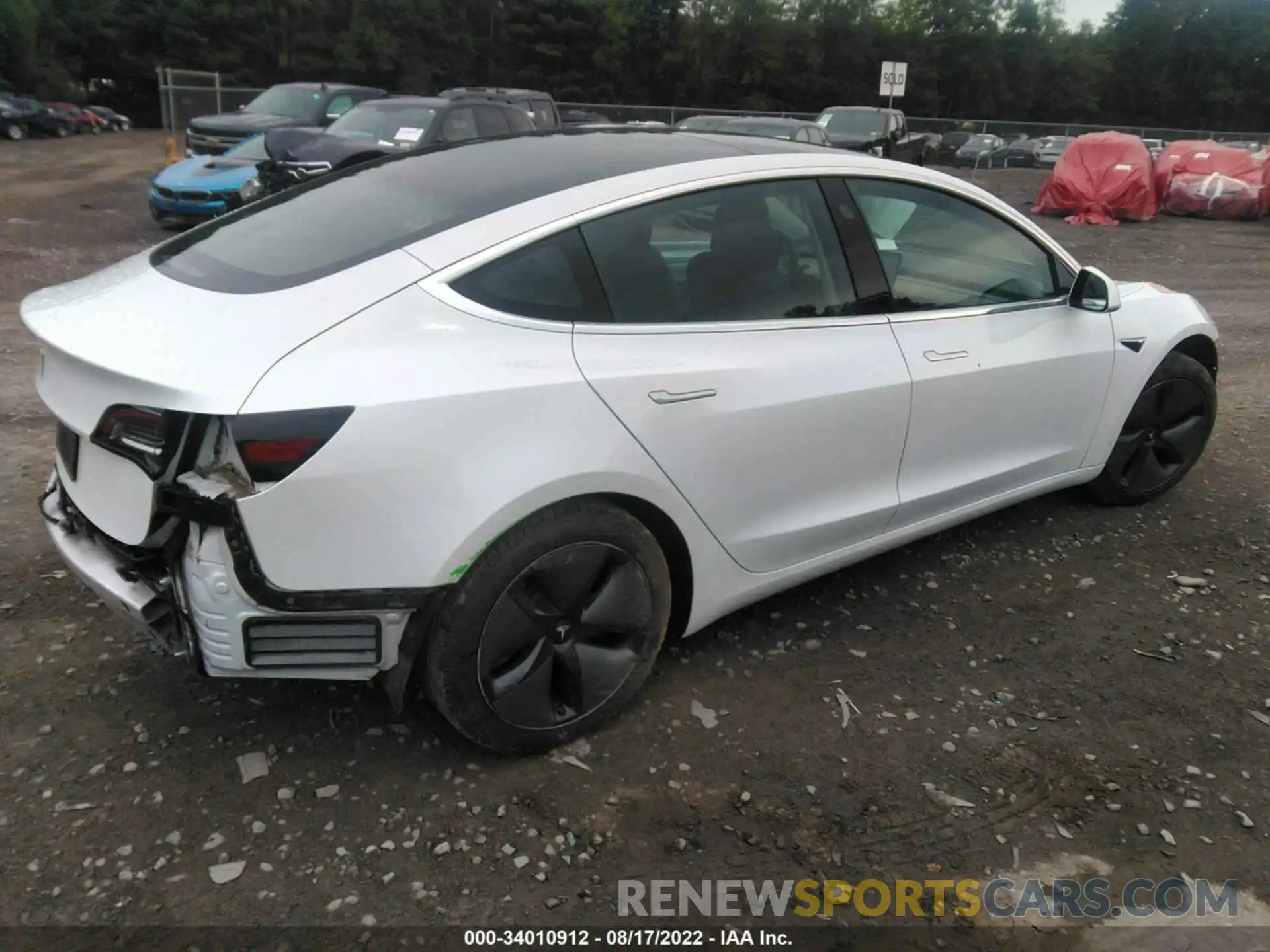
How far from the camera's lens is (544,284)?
2.68 m

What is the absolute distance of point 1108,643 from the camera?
3.61 m

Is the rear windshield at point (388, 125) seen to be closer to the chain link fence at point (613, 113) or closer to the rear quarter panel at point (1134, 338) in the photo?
the chain link fence at point (613, 113)

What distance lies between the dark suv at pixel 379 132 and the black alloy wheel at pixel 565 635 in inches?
337

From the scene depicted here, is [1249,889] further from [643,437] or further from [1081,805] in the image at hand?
[643,437]

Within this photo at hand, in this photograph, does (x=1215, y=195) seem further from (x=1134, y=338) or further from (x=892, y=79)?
(x=1134, y=338)

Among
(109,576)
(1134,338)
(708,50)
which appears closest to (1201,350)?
(1134,338)

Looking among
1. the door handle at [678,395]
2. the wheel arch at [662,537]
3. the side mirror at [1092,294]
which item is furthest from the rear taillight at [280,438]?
the side mirror at [1092,294]

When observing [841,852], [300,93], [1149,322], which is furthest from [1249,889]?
[300,93]

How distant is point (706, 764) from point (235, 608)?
1.37 metres

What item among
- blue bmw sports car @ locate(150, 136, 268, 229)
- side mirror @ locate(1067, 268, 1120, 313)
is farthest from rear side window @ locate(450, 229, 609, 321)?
blue bmw sports car @ locate(150, 136, 268, 229)

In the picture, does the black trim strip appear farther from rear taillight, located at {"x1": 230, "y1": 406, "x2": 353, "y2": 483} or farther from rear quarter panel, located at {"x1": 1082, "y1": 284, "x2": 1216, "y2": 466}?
rear taillight, located at {"x1": 230, "y1": 406, "x2": 353, "y2": 483}

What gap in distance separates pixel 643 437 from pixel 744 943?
1.28 m

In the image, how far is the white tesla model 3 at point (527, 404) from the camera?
2.31 metres

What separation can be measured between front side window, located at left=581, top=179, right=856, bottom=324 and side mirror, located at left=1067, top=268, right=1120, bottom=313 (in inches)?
48.2
